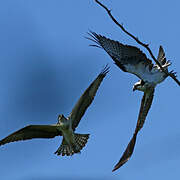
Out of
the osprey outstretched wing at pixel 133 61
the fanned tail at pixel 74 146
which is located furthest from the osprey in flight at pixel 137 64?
the fanned tail at pixel 74 146

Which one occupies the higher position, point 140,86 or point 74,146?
point 74,146

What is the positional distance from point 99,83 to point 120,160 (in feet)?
9.59

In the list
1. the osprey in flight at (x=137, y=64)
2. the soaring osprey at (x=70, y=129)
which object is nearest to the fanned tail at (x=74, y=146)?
the soaring osprey at (x=70, y=129)

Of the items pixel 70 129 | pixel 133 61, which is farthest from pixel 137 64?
pixel 70 129

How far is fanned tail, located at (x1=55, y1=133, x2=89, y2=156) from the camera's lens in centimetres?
884

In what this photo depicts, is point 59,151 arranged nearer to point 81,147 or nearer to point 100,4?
point 81,147

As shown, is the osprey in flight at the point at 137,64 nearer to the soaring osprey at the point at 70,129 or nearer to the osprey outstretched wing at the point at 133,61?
the osprey outstretched wing at the point at 133,61

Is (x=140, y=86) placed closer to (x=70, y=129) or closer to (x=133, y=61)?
(x=133, y=61)

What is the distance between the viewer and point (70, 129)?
888 centimetres

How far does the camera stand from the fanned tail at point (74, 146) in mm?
8844

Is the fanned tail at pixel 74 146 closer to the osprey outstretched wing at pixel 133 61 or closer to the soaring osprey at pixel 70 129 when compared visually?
the soaring osprey at pixel 70 129

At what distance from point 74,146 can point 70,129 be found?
28 cm

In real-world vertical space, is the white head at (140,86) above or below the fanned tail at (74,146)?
below

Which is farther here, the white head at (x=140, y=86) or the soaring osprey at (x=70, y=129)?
the soaring osprey at (x=70, y=129)
